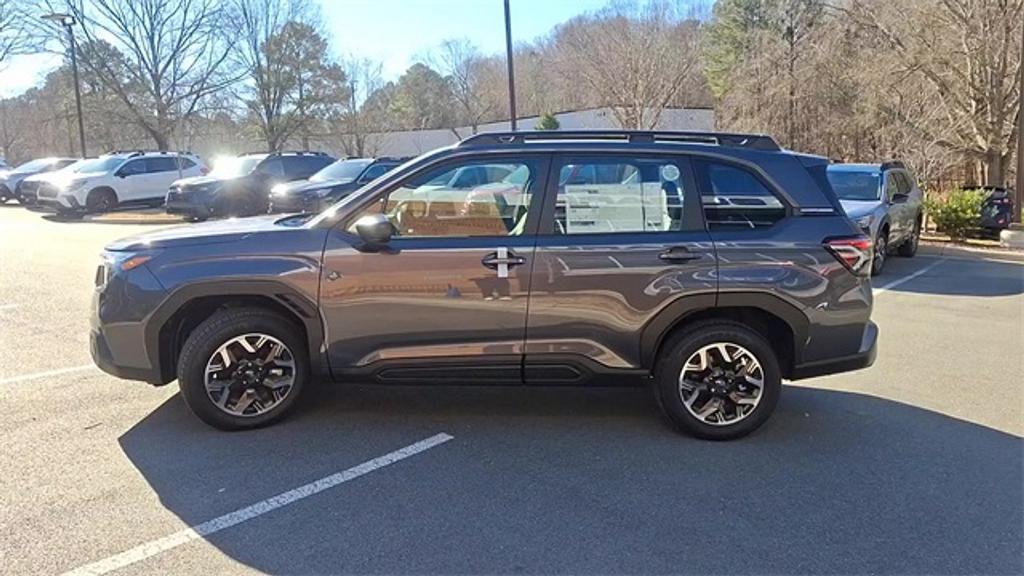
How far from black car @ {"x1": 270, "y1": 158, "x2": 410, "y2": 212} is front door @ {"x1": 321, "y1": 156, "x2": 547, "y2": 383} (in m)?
10.3

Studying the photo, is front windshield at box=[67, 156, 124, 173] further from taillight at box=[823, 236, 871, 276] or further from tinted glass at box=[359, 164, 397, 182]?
taillight at box=[823, 236, 871, 276]

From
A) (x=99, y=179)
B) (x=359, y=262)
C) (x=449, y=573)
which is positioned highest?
(x=99, y=179)

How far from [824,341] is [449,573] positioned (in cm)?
269

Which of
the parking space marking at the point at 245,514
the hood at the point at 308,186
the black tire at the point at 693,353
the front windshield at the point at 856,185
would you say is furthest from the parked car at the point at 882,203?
the hood at the point at 308,186

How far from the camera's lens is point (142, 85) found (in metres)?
34.4

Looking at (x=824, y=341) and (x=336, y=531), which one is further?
(x=824, y=341)

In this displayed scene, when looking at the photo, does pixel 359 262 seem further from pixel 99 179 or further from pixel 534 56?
pixel 534 56

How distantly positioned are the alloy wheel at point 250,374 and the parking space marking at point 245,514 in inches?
32.8

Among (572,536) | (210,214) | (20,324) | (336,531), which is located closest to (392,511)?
(336,531)

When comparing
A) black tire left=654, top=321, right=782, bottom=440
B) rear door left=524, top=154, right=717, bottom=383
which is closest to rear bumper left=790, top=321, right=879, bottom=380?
black tire left=654, top=321, right=782, bottom=440

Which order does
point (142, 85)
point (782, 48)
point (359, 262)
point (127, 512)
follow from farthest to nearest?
point (142, 85) < point (782, 48) < point (359, 262) < point (127, 512)

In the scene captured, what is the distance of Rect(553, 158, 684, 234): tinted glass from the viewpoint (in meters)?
4.09

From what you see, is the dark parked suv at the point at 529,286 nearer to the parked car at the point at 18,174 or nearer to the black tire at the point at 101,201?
the black tire at the point at 101,201

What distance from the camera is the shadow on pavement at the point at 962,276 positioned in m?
9.01
